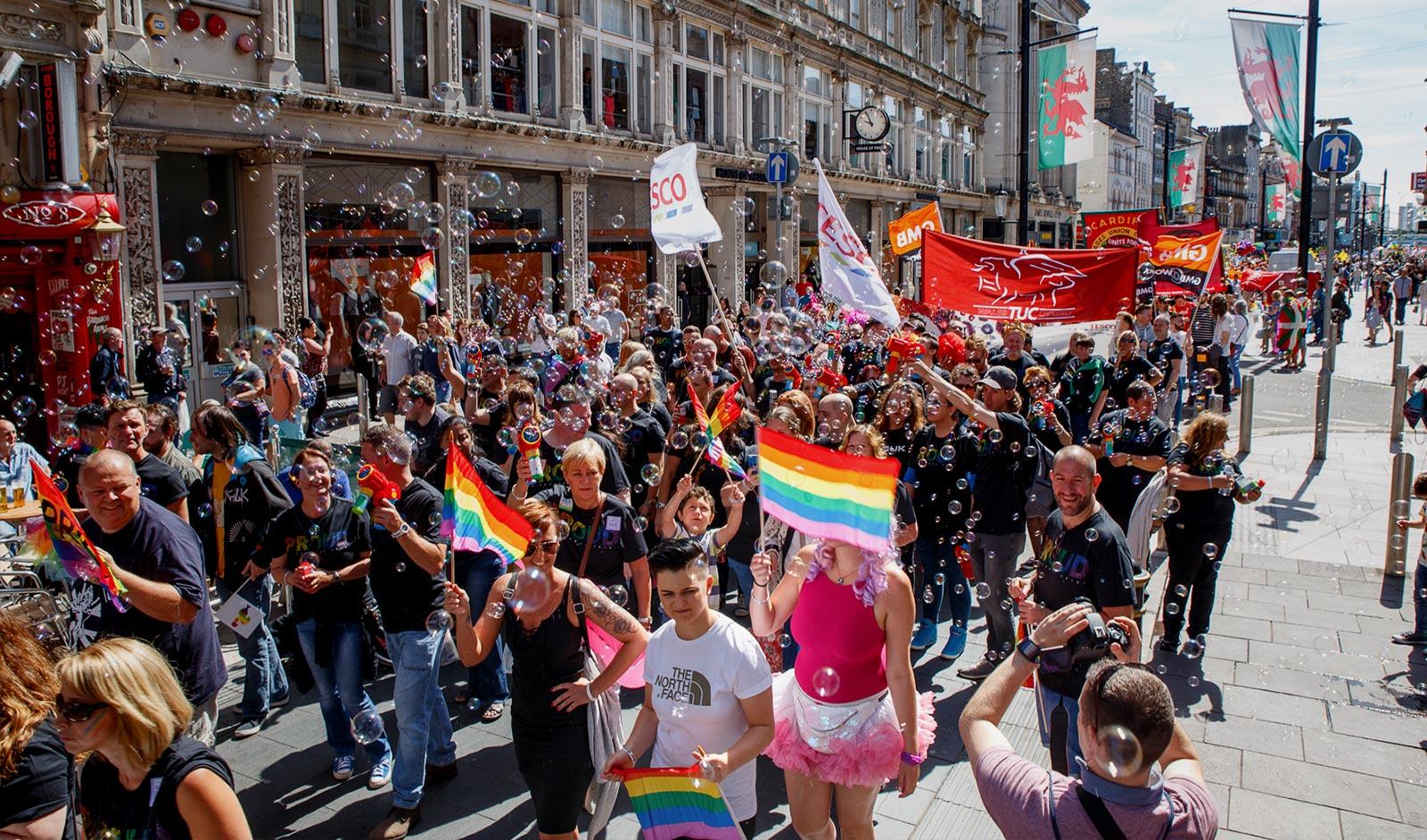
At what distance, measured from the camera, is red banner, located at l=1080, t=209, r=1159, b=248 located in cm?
2550

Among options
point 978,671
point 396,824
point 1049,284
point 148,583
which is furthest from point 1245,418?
point 148,583

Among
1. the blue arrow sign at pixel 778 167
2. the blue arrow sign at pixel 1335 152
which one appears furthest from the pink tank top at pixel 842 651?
the blue arrow sign at pixel 1335 152

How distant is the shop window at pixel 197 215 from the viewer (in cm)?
1360

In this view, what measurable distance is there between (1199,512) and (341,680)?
4.81m

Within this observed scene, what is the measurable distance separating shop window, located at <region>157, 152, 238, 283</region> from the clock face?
20534mm

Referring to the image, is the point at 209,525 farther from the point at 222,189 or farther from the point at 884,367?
the point at 222,189

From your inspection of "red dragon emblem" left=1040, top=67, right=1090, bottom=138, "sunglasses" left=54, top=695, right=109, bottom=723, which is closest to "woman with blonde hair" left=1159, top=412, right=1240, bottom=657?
"sunglasses" left=54, top=695, right=109, bottom=723

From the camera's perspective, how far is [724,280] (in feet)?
86.4

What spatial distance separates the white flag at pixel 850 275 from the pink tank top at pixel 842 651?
6.43m

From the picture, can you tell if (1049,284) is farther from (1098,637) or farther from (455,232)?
(455,232)

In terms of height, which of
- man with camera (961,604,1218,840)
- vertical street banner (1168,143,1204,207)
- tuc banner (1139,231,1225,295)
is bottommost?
man with camera (961,604,1218,840)

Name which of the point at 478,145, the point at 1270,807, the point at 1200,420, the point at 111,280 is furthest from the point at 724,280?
the point at 1270,807

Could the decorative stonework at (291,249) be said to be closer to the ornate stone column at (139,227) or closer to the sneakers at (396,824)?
the ornate stone column at (139,227)

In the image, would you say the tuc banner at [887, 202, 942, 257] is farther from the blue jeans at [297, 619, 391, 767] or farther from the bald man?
the bald man
